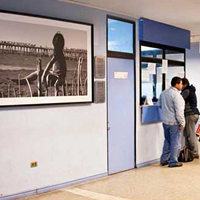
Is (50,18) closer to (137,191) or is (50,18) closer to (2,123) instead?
(2,123)

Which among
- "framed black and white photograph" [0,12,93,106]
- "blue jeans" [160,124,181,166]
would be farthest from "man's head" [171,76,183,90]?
"framed black and white photograph" [0,12,93,106]

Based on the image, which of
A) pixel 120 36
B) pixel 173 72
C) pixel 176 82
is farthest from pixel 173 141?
pixel 120 36

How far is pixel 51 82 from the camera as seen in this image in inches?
174

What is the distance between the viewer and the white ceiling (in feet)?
15.7

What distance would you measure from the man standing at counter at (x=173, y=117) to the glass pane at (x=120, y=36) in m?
0.94

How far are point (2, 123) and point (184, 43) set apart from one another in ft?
14.5

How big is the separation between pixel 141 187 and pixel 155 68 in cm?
246

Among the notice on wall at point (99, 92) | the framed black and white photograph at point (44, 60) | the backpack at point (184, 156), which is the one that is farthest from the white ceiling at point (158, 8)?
the backpack at point (184, 156)

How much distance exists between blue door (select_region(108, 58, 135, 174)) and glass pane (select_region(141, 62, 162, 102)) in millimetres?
410

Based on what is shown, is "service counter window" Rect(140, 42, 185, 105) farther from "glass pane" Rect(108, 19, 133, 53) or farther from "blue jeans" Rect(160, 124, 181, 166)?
"blue jeans" Rect(160, 124, 181, 166)

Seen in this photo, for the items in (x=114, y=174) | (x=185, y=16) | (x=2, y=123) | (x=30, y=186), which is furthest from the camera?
(x=185, y=16)

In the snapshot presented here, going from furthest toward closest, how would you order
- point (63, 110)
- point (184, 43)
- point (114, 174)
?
point (184, 43), point (114, 174), point (63, 110)

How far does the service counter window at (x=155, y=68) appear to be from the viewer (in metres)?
6.04

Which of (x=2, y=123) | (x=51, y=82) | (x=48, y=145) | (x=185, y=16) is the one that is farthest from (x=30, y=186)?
(x=185, y=16)
